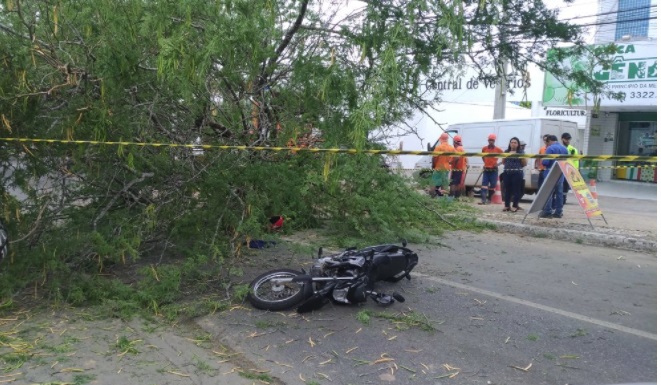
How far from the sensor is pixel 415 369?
172 inches

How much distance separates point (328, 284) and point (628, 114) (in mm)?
19827

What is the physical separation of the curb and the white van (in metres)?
4.71

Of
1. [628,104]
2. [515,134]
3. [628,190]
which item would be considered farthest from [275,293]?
[628,190]

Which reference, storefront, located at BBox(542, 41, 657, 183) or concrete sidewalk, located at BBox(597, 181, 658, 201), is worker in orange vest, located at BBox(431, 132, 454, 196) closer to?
storefront, located at BBox(542, 41, 657, 183)

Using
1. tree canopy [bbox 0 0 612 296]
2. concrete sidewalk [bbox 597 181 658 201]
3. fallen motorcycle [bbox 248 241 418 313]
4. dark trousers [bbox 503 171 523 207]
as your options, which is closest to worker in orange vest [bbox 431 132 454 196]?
dark trousers [bbox 503 171 523 207]

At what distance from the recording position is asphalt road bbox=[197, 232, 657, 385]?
4.33 meters

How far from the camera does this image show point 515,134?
16531mm

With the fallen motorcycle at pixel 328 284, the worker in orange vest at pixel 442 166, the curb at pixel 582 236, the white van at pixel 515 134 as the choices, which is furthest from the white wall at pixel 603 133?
the fallen motorcycle at pixel 328 284

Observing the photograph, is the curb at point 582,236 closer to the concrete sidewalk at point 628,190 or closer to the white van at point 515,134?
the white van at point 515,134

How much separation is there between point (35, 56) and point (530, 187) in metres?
13.1

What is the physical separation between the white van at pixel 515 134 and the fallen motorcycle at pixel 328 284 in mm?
9877

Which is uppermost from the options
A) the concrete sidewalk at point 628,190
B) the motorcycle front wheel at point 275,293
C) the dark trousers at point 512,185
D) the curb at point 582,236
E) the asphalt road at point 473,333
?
the dark trousers at point 512,185

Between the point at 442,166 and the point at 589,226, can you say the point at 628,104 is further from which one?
the point at 589,226

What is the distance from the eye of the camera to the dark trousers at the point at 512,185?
12242 millimetres
